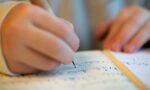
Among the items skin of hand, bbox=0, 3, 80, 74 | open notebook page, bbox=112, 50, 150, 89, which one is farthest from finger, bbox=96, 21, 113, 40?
skin of hand, bbox=0, 3, 80, 74

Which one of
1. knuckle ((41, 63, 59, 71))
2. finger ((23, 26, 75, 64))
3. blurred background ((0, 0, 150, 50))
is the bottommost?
blurred background ((0, 0, 150, 50))

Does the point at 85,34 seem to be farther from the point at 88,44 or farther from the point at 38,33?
the point at 38,33

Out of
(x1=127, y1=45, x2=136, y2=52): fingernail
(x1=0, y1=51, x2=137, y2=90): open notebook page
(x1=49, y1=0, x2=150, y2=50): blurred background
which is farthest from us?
(x1=49, y1=0, x2=150, y2=50): blurred background

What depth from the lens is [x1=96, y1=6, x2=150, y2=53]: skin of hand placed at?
18.6 inches

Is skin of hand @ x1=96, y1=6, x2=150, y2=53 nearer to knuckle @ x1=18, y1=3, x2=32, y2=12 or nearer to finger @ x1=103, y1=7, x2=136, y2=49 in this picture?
finger @ x1=103, y1=7, x2=136, y2=49

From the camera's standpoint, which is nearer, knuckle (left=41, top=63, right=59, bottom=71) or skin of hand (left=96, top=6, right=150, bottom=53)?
knuckle (left=41, top=63, right=59, bottom=71)

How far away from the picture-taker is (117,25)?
521 millimetres

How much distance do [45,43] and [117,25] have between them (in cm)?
23

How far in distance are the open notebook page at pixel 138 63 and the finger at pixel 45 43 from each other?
10cm

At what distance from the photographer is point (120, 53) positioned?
1.48 ft

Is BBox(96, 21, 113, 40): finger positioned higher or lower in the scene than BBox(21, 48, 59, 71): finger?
lower

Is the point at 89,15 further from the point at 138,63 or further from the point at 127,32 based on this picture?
the point at 138,63

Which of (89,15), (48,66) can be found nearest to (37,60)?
(48,66)

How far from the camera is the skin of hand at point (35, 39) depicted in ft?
1.06
